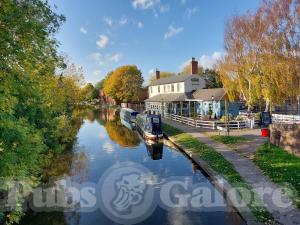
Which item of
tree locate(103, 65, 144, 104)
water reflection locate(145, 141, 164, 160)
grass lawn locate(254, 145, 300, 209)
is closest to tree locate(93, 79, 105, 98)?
tree locate(103, 65, 144, 104)

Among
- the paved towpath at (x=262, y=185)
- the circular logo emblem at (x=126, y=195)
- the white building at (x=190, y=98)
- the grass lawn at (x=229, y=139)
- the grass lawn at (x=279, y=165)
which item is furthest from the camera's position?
the white building at (x=190, y=98)

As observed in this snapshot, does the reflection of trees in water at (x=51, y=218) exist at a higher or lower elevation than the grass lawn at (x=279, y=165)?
lower

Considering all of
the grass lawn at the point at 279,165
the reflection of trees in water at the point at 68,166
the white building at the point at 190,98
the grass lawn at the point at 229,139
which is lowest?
the reflection of trees in water at the point at 68,166

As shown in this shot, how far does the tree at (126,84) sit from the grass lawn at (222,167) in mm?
52327

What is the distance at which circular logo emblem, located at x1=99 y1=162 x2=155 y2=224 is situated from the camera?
11048 millimetres

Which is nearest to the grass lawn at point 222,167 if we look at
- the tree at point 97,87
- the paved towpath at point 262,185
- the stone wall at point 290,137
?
the paved towpath at point 262,185

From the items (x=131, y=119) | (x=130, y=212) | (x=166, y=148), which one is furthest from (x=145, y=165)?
(x=131, y=119)

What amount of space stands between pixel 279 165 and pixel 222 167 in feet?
9.70

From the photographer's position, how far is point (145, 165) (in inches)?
735

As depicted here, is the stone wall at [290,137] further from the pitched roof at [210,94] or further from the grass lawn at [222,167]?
the pitched roof at [210,94]

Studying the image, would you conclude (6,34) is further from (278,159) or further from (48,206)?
(278,159)

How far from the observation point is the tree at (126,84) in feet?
258

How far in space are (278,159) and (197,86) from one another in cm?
3234

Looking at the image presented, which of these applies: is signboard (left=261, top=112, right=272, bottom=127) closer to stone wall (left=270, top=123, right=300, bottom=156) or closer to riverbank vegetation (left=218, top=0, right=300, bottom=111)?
riverbank vegetation (left=218, top=0, right=300, bottom=111)
